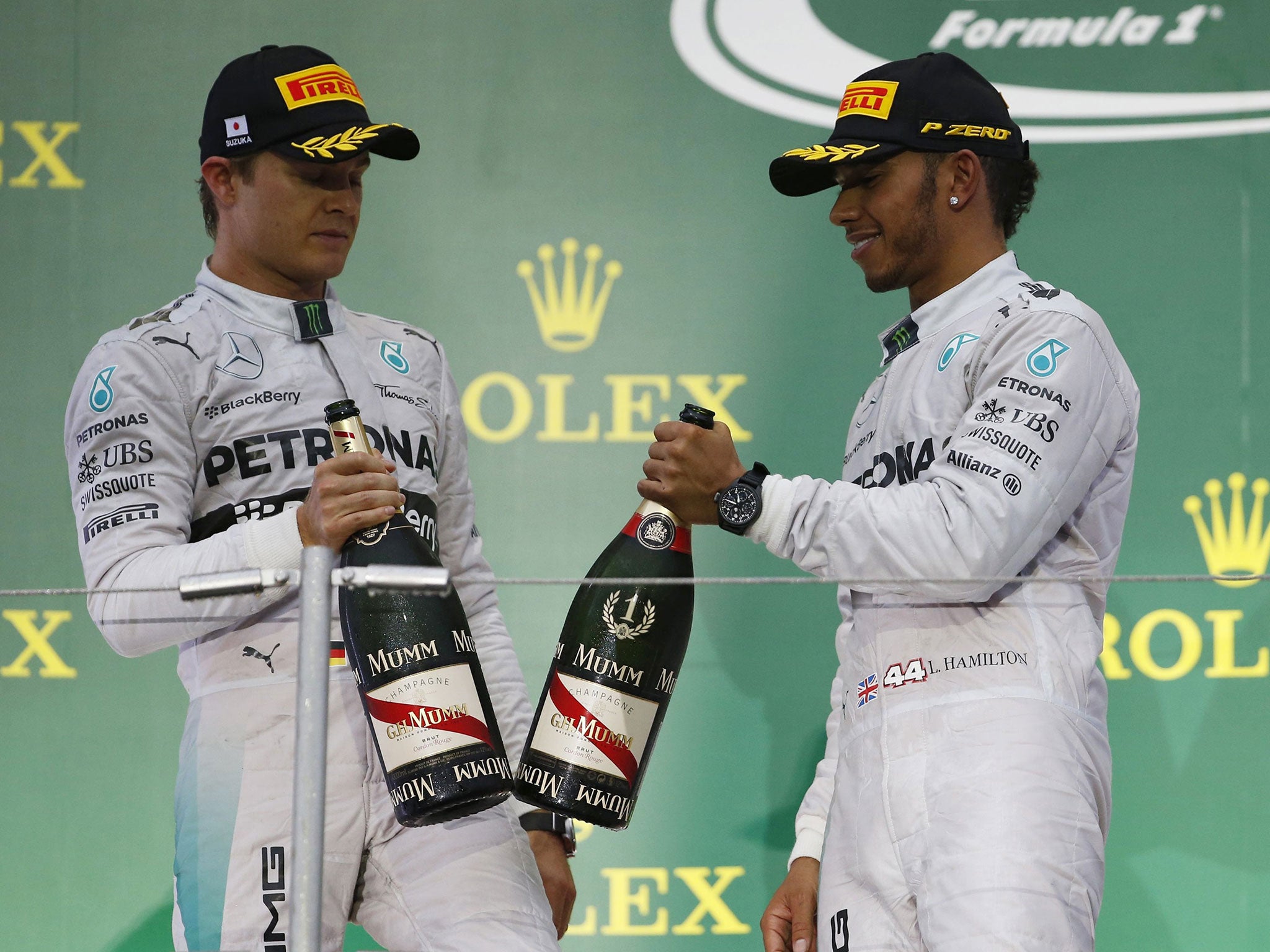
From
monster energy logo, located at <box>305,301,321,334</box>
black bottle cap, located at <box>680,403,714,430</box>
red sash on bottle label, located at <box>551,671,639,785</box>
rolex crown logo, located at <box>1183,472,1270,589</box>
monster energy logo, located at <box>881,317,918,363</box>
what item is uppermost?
monster energy logo, located at <box>305,301,321,334</box>

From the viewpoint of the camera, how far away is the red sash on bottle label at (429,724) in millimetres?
1220

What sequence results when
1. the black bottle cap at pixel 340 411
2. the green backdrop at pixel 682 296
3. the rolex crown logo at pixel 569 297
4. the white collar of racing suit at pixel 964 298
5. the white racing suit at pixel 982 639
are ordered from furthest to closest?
the rolex crown logo at pixel 569 297, the green backdrop at pixel 682 296, the white collar of racing suit at pixel 964 298, the black bottle cap at pixel 340 411, the white racing suit at pixel 982 639

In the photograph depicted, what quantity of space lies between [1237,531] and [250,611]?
5.25 feet

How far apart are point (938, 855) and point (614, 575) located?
1.52ft

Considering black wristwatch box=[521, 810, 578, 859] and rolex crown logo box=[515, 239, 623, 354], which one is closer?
black wristwatch box=[521, 810, 578, 859]

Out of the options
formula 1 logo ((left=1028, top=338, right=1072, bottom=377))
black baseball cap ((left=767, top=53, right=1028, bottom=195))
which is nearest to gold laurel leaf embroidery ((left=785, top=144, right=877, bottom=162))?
black baseball cap ((left=767, top=53, right=1028, bottom=195))

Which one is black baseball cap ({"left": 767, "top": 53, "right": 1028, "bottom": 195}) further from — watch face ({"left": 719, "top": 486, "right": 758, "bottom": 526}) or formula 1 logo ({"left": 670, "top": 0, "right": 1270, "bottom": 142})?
formula 1 logo ({"left": 670, "top": 0, "right": 1270, "bottom": 142})

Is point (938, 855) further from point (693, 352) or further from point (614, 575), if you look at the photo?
point (693, 352)

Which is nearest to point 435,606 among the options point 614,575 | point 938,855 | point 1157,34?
point 614,575

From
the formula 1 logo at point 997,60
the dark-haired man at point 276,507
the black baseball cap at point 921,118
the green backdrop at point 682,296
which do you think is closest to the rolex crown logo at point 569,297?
the green backdrop at point 682,296

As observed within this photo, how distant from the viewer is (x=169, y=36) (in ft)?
7.72

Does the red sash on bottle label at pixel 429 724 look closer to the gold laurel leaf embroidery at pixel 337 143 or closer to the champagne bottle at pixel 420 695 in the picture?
the champagne bottle at pixel 420 695

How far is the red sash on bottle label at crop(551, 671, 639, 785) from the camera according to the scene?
1.27 m

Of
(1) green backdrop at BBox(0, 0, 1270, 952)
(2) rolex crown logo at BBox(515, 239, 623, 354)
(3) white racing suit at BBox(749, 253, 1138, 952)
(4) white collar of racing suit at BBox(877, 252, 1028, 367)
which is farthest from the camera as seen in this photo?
(2) rolex crown logo at BBox(515, 239, 623, 354)
